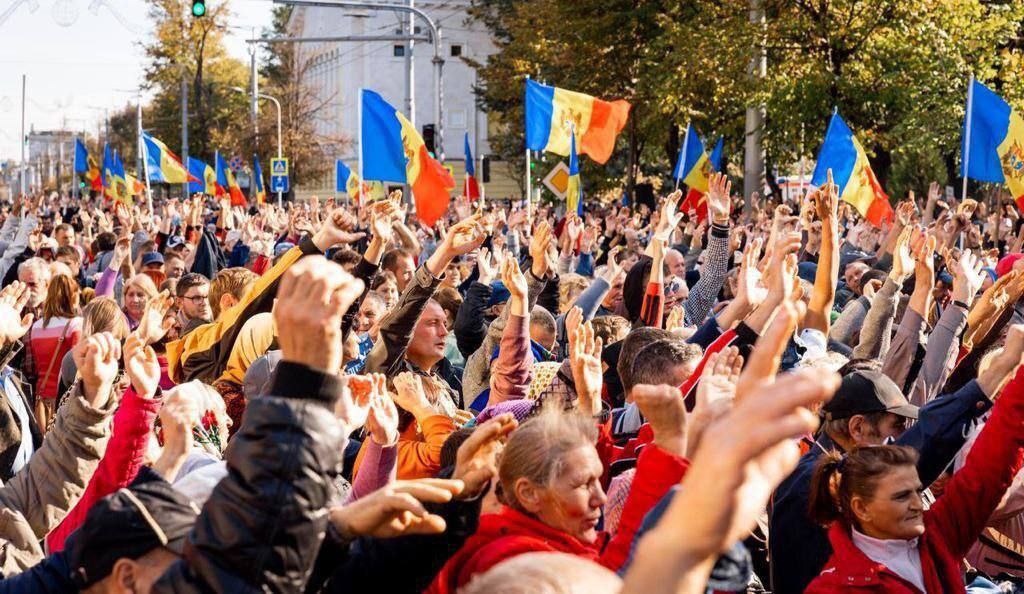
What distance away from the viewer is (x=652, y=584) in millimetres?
1981

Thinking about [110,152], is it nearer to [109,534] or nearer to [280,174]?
[280,174]

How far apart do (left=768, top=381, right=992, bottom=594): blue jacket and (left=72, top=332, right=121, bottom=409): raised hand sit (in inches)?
82.8

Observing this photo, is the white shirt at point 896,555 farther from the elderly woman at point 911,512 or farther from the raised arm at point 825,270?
the raised arm at point 825,270

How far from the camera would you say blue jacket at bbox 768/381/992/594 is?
430 cm

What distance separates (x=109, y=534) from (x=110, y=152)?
22.9m

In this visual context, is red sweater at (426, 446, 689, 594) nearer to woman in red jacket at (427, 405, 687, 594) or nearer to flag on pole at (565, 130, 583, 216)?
woman in red jacket at (427, 405, 687, 594)

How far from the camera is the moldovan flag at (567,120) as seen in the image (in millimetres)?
15133

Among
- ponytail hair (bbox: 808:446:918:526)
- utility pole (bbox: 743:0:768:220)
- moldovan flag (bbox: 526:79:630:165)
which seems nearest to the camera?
ponytail hair (bbox: 808:446:918:526)

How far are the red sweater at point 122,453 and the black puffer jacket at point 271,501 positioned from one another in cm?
121

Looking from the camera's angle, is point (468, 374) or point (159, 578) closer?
point (159, 578)

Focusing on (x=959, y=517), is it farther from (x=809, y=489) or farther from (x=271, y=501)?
(x=271, y=501)

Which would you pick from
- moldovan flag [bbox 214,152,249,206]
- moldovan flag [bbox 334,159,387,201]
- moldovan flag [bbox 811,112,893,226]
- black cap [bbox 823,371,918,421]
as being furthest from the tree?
black cap [bbox 823,371,918,421]

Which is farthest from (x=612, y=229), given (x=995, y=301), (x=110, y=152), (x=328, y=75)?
(x=328, y=75)

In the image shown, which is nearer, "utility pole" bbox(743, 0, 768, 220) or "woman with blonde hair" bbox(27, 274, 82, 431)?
"woman with blonde hair" bbox(27, 274, 82, 431)
